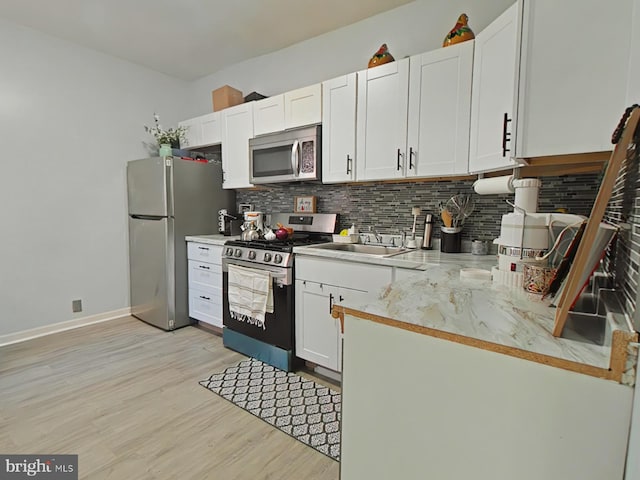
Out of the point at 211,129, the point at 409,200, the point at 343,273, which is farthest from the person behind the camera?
the point at 211,129

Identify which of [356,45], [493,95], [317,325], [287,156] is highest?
[356,45]

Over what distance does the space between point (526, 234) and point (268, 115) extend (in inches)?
96.6

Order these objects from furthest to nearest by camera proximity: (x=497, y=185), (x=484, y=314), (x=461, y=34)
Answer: (x=461, y=34)
(x=497, y=185)
(x=484, y=314)

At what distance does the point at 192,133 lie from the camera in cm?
366

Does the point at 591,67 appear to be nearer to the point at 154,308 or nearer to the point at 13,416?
the point at 13,416

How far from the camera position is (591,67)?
1.12 meters

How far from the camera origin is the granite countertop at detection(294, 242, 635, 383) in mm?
655

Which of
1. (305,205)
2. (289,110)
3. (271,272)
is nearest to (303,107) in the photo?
(289,110)

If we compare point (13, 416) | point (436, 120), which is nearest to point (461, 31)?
point (436, 120)

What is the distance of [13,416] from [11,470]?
50 centimetres

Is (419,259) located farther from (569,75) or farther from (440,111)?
(569,75)

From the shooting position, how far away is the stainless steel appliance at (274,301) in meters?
2.39

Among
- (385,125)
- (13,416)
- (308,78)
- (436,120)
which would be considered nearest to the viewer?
(13,416)

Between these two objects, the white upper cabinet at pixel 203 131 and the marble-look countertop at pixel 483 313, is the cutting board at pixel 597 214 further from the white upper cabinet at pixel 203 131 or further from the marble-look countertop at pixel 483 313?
the white upper cabinet at pixel 203 131
